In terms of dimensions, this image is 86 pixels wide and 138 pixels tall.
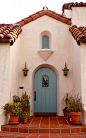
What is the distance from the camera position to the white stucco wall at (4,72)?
6.53m

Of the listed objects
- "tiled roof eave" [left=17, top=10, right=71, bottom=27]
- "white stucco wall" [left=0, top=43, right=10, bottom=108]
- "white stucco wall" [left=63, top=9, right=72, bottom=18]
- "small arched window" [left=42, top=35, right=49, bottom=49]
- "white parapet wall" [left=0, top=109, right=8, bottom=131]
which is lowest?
"white parapet wall" [left=0, top=109, right=8, bottom=131]

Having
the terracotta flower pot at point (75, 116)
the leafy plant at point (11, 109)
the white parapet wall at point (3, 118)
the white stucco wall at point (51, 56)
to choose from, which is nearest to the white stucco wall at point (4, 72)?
the leafy plant at point (11, 109)

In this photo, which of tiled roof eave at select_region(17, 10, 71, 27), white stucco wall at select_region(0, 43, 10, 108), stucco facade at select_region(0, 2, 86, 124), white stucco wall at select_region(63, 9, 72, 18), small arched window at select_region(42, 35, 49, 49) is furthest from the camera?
white stucco wall at select_region(63, 9, 72, 18)

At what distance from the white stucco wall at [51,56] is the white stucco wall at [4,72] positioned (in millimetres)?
2191

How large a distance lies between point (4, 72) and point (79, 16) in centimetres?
566

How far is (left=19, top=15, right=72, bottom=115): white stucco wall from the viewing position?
28.8 ft

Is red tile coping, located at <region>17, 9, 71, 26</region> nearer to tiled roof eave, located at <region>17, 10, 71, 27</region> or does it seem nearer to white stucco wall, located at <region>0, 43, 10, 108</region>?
tiled roof eave, located at <region>17, 10, 71, 27</region>

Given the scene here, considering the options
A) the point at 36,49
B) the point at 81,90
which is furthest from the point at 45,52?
the point at 81,90

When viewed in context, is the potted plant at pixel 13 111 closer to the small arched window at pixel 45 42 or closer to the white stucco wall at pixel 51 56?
the white stucco wall at pixel 51 56

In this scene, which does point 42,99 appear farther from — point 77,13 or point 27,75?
point 77,13

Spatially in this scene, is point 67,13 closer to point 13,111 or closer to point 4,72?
point 4,72

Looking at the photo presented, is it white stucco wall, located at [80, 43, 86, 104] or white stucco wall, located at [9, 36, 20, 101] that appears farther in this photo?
white stucco wall, located at [9, 36, 20, 101]

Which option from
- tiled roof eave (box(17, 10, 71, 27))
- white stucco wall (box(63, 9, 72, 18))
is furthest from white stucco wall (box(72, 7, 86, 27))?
white stucco wall (box(63, 9, 72, 18))

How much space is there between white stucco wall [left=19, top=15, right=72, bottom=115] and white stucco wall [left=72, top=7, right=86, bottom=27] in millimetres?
716
